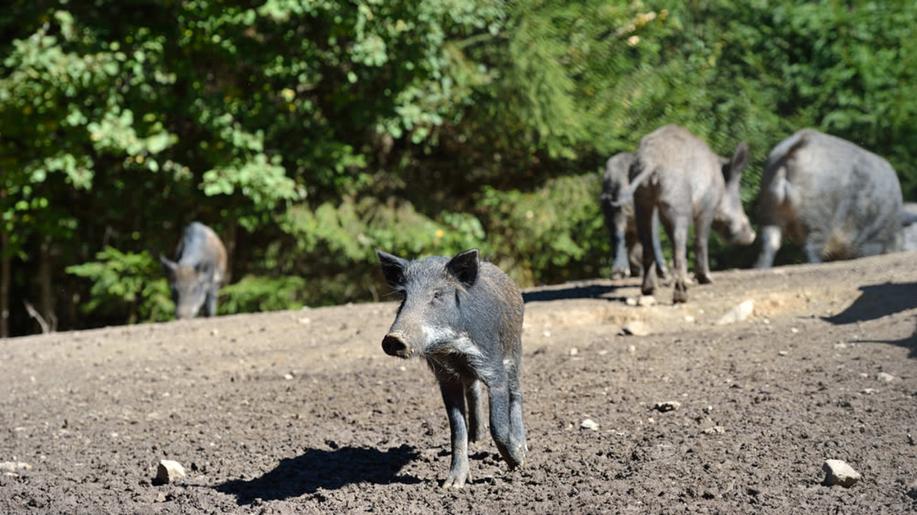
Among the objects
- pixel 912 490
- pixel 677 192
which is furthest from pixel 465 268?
pixel 677 192

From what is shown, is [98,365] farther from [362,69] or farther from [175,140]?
[362,69]

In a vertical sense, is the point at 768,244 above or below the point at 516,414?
below

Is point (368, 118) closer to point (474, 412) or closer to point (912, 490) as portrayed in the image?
point (474, 412)

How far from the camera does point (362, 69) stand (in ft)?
53.1

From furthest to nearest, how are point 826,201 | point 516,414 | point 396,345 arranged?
1. point 826,201
2. point 516,414
3. point 396,345

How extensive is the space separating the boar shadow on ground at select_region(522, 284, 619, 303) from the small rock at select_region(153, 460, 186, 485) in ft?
16.2

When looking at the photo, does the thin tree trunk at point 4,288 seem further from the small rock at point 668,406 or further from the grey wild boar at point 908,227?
the small rock at point 668,406

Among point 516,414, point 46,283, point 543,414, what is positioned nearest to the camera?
point 516,414

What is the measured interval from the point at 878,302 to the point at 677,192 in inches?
74.4

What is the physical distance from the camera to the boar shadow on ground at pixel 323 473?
19.3ft

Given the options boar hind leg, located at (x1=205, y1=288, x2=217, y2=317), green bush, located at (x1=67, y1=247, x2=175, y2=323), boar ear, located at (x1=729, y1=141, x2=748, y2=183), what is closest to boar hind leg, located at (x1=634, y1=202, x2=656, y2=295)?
boar ear, located at (x1=729, y1=141, x2=748, y2=183)

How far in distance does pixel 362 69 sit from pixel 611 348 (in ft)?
28.5

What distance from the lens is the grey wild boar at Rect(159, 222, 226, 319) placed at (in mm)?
14984

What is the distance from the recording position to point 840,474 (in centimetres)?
511
